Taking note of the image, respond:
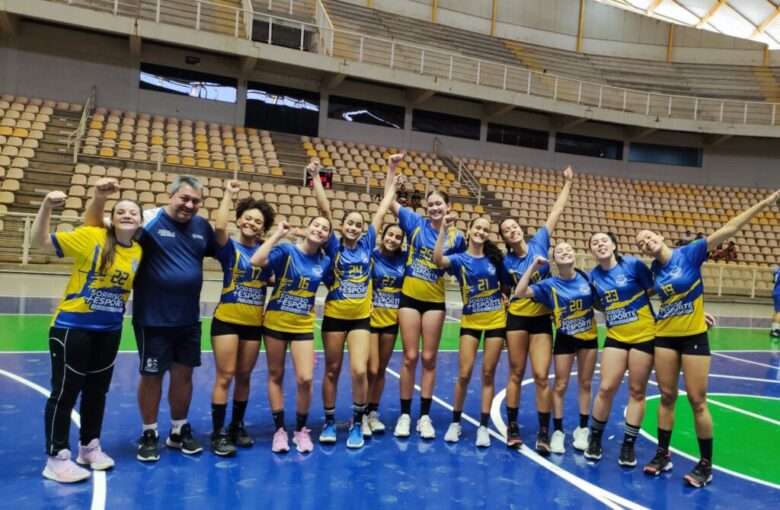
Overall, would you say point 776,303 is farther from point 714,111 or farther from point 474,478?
point 714,111

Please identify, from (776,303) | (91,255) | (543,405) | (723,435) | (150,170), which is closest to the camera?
(91,255)

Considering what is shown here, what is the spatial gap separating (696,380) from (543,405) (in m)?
1.14

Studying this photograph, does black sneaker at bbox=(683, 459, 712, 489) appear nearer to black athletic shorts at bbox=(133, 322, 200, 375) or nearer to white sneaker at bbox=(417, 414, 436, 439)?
white sneaker at bbox=(417, 414, 436, 439)

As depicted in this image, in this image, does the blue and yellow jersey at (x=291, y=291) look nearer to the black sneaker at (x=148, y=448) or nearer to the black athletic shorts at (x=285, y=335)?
the black athletic shorts at (x=285, y=335)

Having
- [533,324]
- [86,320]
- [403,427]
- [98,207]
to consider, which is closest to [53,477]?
[86,320]

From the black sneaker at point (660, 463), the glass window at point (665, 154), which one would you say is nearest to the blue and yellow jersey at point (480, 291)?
the black sneaker at point (660, 463)

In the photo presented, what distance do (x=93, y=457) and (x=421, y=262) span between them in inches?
110

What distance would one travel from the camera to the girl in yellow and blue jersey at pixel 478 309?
4715mm

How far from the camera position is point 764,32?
29453 millimetres

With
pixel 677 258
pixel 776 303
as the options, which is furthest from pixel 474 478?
pixel 776 303

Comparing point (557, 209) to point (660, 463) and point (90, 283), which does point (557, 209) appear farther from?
point (90, 283)

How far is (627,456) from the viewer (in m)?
4.39

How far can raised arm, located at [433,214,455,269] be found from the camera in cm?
464

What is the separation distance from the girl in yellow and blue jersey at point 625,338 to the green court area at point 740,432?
88 centimetres
